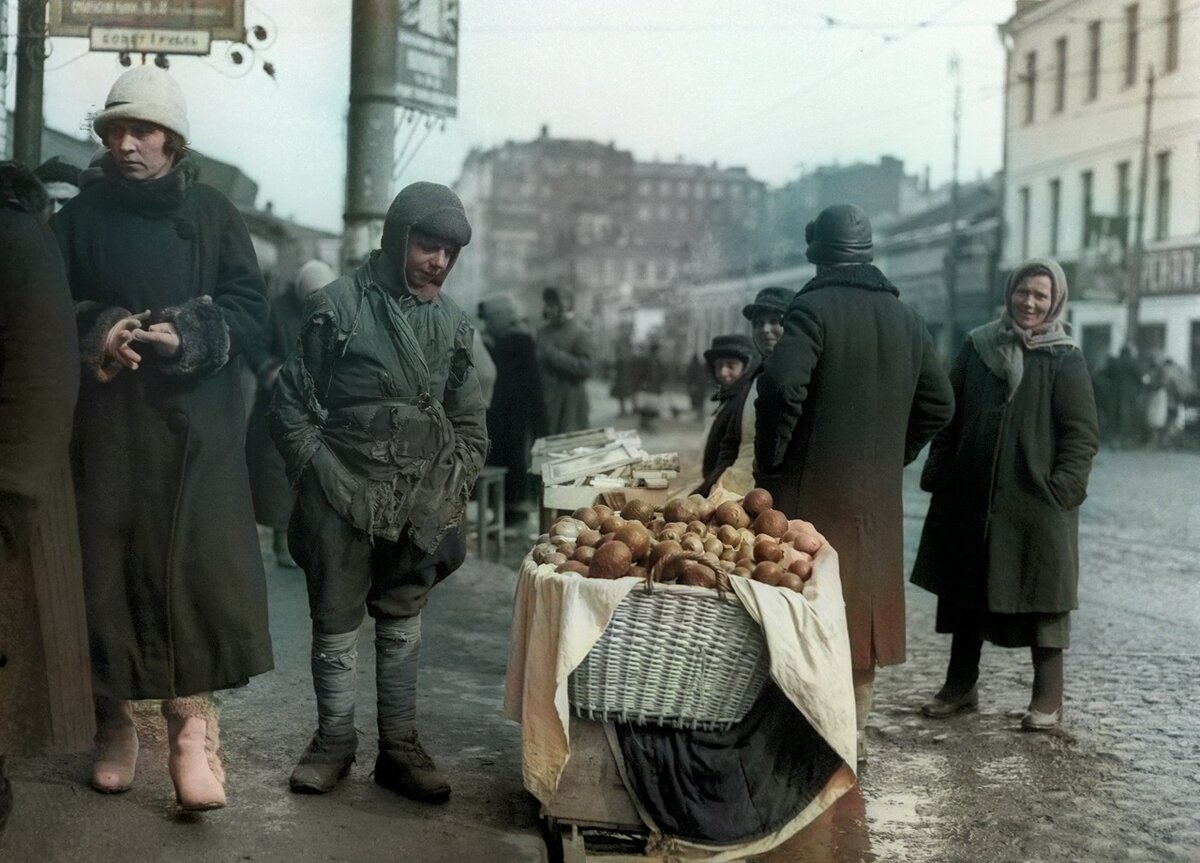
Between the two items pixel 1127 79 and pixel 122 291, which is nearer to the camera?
pixel 122 291

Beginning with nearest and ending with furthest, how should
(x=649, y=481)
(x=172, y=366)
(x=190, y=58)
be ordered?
(x=172, y=366), (x=649, y=481), (x=190, y=58)

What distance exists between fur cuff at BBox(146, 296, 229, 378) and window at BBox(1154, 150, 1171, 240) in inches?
998

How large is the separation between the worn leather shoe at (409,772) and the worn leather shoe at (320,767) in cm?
12

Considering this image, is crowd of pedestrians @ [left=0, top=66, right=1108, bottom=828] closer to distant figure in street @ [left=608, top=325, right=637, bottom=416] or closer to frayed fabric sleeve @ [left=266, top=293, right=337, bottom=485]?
frayed fabric sleeve @ [left=266, top=293, right=337, bottom=485]

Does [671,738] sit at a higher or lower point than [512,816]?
higher

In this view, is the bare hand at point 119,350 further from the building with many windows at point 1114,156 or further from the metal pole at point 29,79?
the building with many windows at point 1114,156

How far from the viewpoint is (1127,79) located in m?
27.5

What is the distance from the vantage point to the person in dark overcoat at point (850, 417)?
18.1ft

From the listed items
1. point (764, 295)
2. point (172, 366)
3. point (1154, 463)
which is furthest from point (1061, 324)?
point (1154, 463)

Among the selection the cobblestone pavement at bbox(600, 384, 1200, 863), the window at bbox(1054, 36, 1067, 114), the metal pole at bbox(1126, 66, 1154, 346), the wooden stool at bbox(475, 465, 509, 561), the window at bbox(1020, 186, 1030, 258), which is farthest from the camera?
the window at bbox(1020, 186, 1030, 258)

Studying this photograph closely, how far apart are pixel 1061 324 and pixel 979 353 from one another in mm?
363

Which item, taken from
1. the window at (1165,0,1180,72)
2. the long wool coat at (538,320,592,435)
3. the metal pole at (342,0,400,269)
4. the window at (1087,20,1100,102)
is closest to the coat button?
the metal pole at (342,0,400,269)

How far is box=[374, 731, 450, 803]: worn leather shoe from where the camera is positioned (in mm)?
4715

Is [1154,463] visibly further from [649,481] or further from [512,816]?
[512,816]
